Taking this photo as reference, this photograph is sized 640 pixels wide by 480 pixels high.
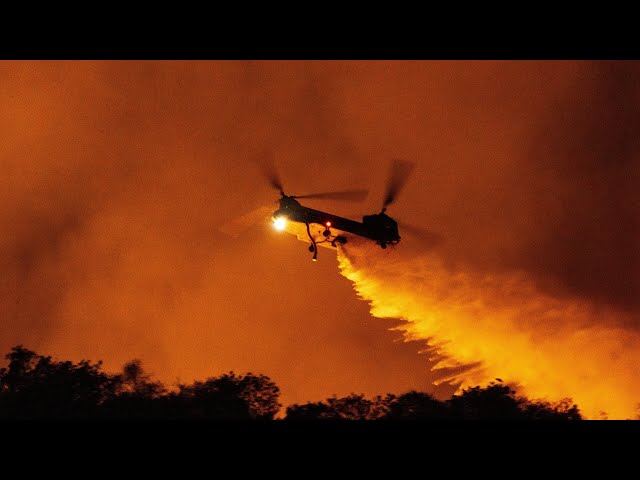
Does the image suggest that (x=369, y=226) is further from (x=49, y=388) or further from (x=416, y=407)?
(x=49, y=388)

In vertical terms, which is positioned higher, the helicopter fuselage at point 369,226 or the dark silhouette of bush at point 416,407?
the helicopter fuselage at point 369,226

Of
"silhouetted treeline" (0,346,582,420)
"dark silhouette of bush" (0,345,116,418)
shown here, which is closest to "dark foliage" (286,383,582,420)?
"silhouetted treeline" (0,346,582,420)

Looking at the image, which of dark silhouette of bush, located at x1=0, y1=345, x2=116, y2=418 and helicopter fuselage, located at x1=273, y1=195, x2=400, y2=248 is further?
dark silhouette of bush, located at x1=0, y1=345, x2=116, y2=418

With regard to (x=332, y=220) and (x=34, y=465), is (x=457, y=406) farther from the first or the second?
(x=34, y=465)

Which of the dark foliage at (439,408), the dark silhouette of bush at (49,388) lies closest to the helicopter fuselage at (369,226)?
the dark foliage at (439,408)

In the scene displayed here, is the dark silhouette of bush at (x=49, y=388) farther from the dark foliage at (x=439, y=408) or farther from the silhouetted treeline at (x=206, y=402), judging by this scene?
the dark foliage at (x=439, y=408)

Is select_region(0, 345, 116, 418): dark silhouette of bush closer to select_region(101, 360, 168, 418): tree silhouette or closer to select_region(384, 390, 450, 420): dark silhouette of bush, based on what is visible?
select_region(101, 360, 168, 418): tree silhouette

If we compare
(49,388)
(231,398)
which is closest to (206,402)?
(231,398)

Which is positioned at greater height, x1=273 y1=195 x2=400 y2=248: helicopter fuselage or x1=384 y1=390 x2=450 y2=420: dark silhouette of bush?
x1=273 y1=195 x2=400 y2=248: helicopter fuselage
